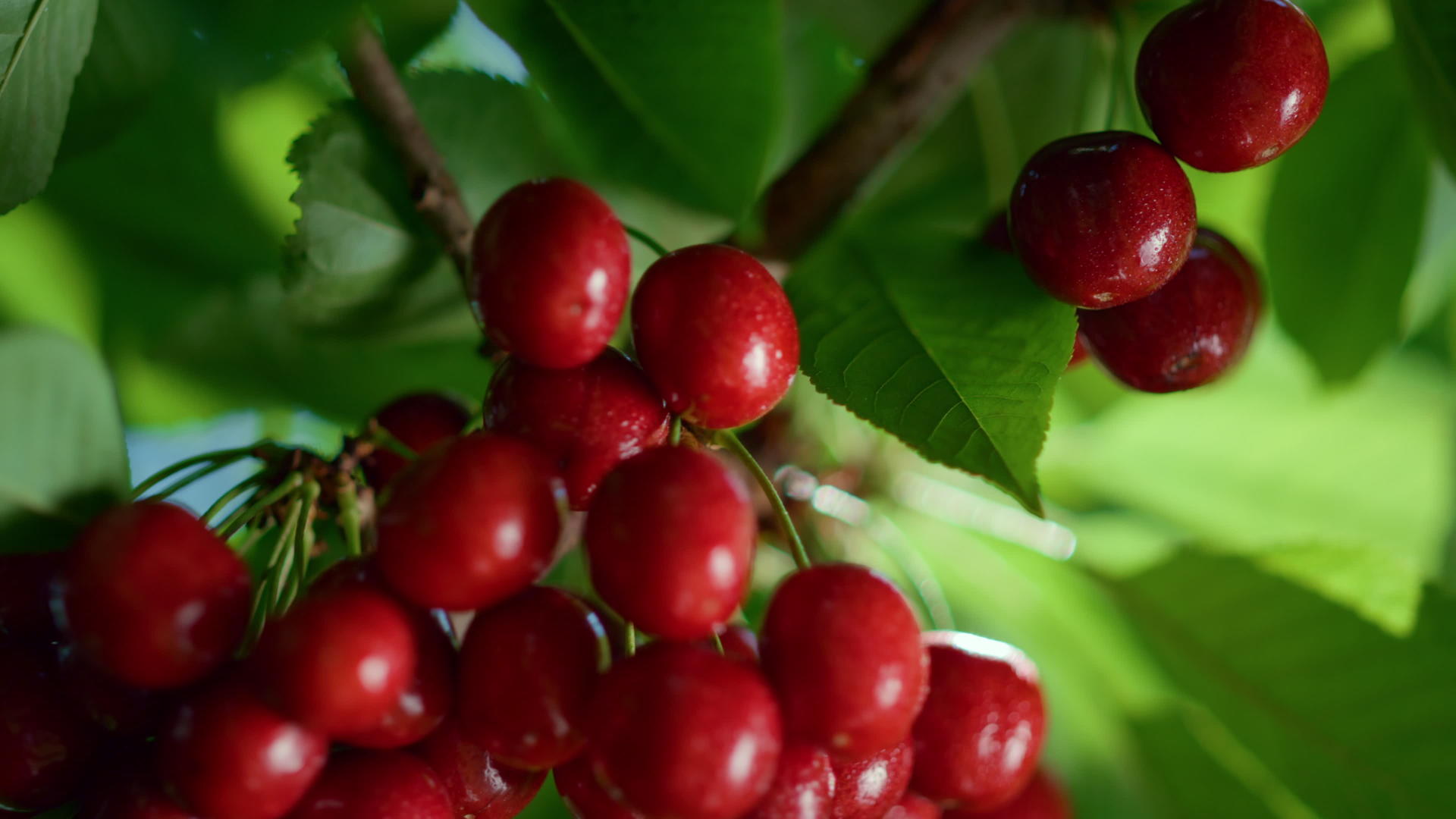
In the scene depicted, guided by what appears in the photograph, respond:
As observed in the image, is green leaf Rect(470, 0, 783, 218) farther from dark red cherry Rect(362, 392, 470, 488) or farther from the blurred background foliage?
dark red cherry Rect(362, 392, 470, 488)

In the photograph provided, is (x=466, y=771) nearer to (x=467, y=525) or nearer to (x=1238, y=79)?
(x=467, y=525)

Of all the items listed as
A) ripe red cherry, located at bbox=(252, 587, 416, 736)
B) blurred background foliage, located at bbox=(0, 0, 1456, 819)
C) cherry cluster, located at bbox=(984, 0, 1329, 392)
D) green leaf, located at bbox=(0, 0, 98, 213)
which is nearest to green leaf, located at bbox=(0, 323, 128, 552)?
blurred background foliage, located at bbox=(0, 0, 1456, 819)

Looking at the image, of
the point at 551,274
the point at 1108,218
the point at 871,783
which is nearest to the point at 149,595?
the point at 551,274

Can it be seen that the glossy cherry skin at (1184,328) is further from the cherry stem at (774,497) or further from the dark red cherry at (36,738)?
the dark red cherry at (36,738)

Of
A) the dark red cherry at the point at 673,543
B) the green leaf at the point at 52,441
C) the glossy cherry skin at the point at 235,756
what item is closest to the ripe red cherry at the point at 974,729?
the dark red cherry at the point at 673,543

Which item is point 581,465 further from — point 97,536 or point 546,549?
point 97,536

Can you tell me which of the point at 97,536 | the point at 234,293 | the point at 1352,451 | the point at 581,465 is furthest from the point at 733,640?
the point at 1352,451
